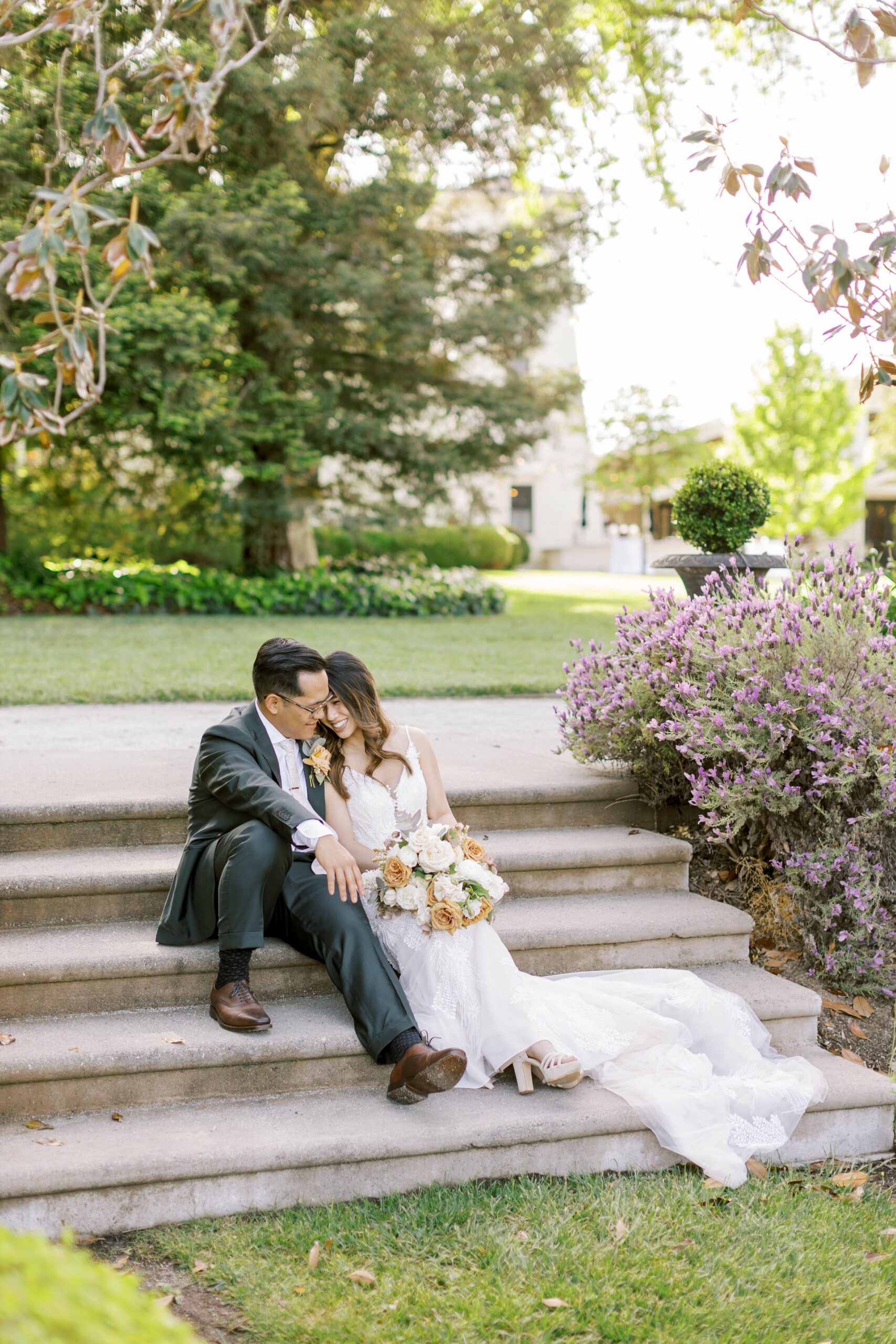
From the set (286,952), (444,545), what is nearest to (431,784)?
(286,952)

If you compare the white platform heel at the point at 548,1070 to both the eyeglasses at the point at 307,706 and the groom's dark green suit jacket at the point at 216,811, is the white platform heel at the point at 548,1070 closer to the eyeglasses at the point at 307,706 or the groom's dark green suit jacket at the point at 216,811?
the groom's dark green suit jacket at the point at 216,811

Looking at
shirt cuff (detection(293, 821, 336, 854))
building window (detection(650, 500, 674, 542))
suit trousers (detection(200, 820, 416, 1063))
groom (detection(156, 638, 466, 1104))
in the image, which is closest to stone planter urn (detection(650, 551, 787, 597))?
groom (detection(156, 638, 466, 1104))

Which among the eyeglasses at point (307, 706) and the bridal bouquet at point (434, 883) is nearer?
the bridal bouquet at point (434, 883)

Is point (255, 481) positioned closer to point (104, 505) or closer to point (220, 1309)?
point (104, 505)

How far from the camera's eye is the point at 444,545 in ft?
93.5

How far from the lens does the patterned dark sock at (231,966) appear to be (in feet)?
12.7

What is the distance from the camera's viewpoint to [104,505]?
703 inches

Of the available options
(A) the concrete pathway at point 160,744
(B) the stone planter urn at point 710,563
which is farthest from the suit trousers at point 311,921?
(B) the stone planter urn at point 710,563

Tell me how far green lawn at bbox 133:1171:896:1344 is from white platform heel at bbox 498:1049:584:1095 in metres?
0.32

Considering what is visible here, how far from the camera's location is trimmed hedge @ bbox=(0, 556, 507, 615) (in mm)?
16734

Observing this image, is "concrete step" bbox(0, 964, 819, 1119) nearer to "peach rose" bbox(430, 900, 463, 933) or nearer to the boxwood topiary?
"peach rose" bbox(430, 900, 463, 933)

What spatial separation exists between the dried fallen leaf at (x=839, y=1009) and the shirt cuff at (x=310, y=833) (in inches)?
88.0

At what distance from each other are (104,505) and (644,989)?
15.4m

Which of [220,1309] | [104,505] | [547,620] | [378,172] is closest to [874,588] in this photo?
[220,1309]
